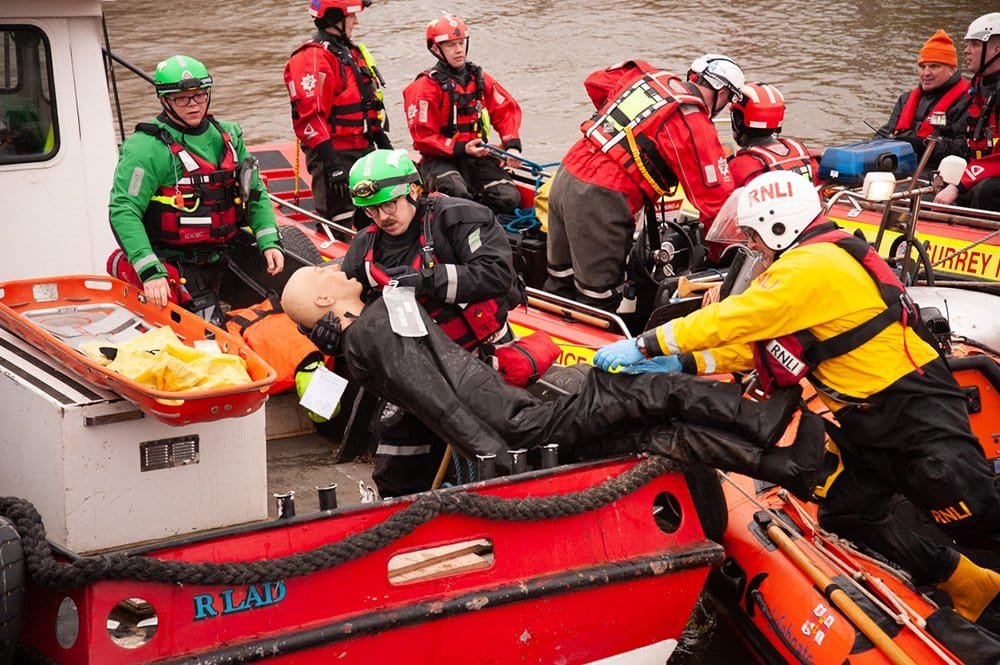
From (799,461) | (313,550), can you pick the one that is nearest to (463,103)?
(799,461)

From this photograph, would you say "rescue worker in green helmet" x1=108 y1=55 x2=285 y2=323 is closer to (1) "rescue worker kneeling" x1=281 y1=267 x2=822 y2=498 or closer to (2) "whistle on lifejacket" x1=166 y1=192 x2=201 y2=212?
(2) "whistle on lifejacket" x1=166 y1=192 x2=201 y2=212

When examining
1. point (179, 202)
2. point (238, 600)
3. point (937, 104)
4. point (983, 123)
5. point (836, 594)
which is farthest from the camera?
point (937, 104)

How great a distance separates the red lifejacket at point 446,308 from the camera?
4430 mm

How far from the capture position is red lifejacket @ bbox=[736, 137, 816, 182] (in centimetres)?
605

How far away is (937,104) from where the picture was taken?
8.30m

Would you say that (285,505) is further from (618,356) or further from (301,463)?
(301,463)

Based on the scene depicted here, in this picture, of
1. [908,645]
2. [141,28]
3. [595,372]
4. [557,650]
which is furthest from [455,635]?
[141,28]

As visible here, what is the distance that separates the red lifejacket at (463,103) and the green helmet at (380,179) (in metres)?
3.19

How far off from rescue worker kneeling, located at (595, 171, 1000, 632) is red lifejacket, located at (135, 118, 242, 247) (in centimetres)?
190

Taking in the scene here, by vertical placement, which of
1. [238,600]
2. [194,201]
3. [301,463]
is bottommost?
[301,463]

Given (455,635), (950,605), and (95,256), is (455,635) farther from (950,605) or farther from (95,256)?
(95,256)

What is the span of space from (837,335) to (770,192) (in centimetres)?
49

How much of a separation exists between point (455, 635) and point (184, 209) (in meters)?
2.20

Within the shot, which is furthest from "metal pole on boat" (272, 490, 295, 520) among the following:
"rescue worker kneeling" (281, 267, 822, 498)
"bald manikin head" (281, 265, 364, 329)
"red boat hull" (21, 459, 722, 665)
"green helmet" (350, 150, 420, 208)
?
"green helmet" (350, 150, 420, 208)
